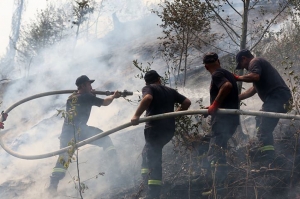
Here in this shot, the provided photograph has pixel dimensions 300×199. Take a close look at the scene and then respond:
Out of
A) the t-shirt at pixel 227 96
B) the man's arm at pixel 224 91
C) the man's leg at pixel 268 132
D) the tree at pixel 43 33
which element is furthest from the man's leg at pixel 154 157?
the tree at pixel 43 33

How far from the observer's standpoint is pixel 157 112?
5.01 m

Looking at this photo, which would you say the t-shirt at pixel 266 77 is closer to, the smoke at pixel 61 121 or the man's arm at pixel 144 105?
the man's arm at pixel 144 105

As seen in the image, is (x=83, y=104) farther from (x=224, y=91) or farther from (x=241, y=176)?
(x=241, y=176)

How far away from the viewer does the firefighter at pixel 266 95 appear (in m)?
4.86

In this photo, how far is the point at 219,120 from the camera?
475cm

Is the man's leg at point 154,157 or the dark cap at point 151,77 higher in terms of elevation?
the dark cap at point 151,77

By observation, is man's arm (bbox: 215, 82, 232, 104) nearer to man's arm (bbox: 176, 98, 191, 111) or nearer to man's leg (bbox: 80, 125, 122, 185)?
man's arm (bbox: 176, 98, 191, 111)

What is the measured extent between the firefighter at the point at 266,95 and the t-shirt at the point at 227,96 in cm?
26

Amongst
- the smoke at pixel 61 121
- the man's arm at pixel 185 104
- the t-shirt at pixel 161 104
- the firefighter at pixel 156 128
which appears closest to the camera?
the firefighter at pixel 156 128

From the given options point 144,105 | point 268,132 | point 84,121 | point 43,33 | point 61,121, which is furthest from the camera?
point 43,33

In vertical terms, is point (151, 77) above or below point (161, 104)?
above

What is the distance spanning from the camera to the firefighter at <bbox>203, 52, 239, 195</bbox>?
14.9ft

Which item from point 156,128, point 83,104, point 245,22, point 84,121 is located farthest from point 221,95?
point 84,121

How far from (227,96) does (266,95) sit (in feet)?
2.08
